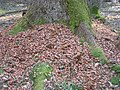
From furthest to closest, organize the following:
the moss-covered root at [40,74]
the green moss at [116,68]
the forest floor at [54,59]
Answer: the green moss at [116,68]
the forest floor at [54,59]
the moss-covered root at [40,74]

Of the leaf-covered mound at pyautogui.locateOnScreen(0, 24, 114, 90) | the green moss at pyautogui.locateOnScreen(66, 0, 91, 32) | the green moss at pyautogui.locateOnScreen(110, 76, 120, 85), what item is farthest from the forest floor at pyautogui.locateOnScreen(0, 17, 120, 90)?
the green moss at pyautogui.locateOnScreen(66, 0, 91, 32)

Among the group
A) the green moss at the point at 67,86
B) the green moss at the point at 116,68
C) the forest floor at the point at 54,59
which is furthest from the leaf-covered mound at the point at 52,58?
the green moss at the point at 116,68

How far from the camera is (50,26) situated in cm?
955

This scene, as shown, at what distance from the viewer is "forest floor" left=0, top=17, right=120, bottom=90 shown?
7348 mm

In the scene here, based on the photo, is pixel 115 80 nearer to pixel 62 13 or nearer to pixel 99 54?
pixel 99 54

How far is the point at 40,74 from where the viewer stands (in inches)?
282

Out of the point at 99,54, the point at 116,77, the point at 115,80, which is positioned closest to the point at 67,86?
the point at 115,80

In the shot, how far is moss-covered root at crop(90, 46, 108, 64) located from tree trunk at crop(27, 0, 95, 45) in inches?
28.5

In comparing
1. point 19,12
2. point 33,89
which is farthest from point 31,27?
point 19,12

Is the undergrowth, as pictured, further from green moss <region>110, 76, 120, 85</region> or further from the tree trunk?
the tree trunk

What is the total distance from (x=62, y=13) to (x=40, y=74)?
308 centimetres

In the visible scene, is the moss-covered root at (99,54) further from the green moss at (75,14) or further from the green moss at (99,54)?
the green moss at (75,14)

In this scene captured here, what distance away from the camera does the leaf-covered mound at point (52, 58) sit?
7379 millimetres

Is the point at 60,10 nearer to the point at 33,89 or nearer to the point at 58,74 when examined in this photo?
the point at 58,74
